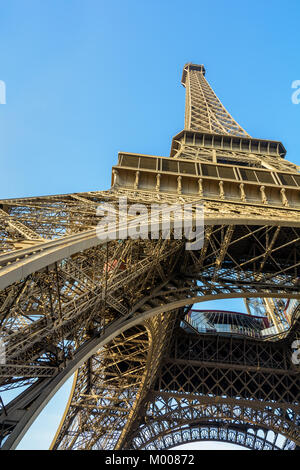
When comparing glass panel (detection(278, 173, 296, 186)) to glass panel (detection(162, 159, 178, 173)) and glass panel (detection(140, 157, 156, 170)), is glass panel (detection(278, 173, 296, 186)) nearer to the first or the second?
glass panel (detection(162, 159, 178, 173))

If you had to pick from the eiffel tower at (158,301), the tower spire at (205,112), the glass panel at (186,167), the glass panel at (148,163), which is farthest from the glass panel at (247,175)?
the tower spire at (205,112)

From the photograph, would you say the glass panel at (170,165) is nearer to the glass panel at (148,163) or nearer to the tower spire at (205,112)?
the glass panel at (148,163)

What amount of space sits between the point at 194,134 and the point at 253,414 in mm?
24391

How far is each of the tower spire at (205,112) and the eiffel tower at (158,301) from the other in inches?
21.7

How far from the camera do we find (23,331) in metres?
7.72

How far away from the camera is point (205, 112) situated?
44812 mm

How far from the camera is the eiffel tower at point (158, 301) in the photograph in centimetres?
775

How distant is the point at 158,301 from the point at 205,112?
3690 centimetres

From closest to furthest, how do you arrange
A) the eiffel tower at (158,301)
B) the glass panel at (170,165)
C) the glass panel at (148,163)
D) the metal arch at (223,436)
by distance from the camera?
the eiffel tower at (158,301)
the glass panel at (148,163)
the glass panel at (170,165)
the metal arch at (223,436)

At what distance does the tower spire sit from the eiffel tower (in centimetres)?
55

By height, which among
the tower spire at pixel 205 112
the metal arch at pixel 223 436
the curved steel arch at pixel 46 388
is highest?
the tower spire at pixel 205 112

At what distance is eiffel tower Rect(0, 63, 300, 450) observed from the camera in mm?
7750
